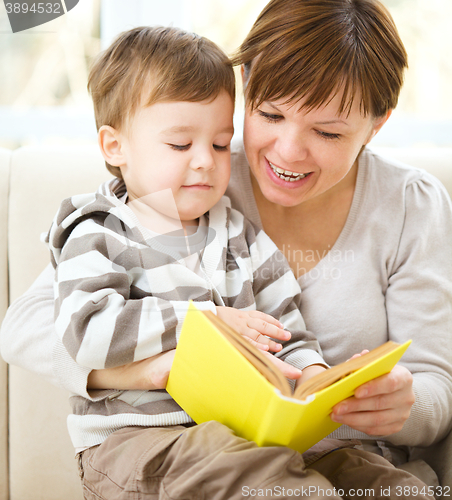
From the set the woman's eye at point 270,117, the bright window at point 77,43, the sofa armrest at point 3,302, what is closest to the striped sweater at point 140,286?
the woman's eye at point 270,117

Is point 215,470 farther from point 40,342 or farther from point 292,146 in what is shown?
point 292,146

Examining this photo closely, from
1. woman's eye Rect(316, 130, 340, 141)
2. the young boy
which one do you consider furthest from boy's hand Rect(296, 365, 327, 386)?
woman's eye Rect(316, 130, 340, 141)

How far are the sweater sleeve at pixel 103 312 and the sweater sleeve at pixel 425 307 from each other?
0.47 m

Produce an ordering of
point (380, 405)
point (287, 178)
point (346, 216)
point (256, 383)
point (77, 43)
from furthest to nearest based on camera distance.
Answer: point (77, 43) → point (346, 216) → point (287, 178) → point (380, 405) → point (256, 383)

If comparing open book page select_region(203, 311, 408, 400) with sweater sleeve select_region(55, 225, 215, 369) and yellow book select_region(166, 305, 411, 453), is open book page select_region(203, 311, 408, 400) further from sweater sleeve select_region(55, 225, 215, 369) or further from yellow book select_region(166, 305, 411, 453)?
sweater sleeve select_region(55, 225, 215, 369)

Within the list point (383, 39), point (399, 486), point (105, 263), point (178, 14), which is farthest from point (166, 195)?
point (178, 14)

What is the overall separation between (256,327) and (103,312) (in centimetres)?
27

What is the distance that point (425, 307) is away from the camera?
1098 millimetres

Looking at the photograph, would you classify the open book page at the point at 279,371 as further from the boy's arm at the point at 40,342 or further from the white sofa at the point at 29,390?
the white sofa at the point at 29,390

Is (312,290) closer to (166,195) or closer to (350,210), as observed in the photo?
(350,210)

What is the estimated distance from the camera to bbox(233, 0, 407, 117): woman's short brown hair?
36.7 inches

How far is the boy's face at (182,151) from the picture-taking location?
3.24 ft

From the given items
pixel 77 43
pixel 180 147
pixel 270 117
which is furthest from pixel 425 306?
pixel 77 43

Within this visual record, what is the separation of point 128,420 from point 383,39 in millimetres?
877
